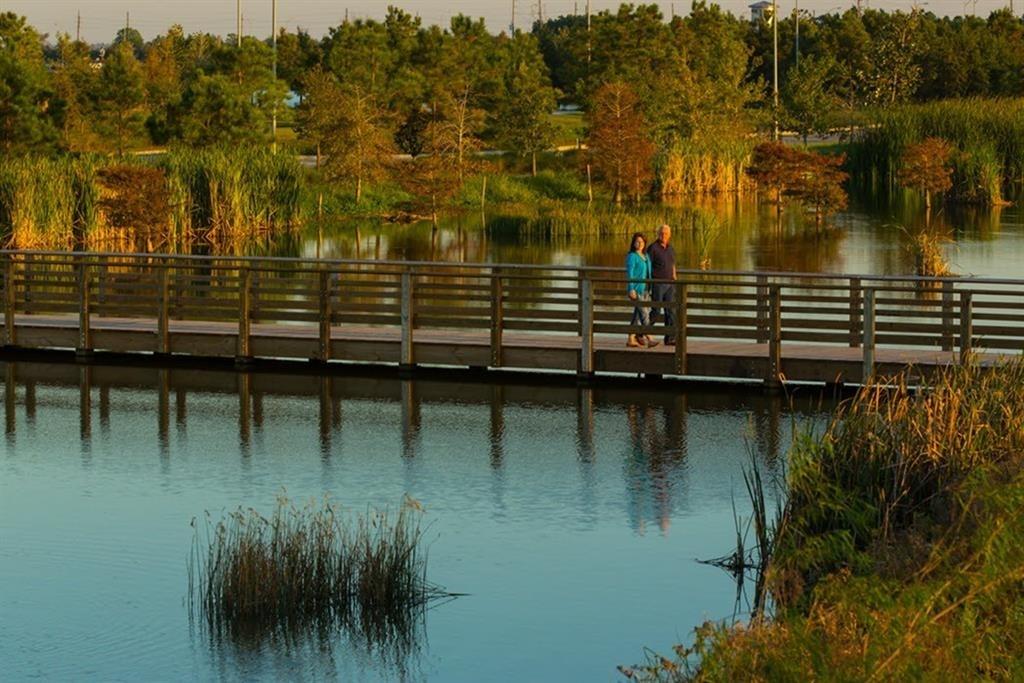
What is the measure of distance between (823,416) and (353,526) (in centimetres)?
631

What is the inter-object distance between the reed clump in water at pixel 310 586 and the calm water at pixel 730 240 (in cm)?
2439

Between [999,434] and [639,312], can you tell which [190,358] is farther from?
[999,434]

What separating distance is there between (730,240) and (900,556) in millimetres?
34137

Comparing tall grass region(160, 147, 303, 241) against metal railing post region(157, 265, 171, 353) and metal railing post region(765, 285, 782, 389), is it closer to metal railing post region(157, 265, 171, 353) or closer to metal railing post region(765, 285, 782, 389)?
metal railing post region(157, 265, 171, 353)

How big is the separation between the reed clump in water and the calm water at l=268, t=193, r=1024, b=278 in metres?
24.4

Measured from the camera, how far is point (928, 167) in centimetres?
5556

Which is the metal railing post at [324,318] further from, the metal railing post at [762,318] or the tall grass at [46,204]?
the tall grass at [46,204]

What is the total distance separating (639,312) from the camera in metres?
21.4

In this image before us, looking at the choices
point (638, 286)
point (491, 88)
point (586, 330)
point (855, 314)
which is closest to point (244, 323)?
point (586, 330)

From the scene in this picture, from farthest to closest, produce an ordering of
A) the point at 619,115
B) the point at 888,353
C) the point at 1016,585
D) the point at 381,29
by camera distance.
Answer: the point at 381,29 → the point at 619,115 → the point at 888,353 → the point at 1016,585

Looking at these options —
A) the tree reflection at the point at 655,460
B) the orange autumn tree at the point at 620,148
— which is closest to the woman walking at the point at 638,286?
the tree reflection at the point at 655,460

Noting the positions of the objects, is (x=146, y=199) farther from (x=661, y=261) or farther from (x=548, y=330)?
(x=548, y=330)

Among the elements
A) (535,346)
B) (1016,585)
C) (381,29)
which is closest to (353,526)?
(1016,585)

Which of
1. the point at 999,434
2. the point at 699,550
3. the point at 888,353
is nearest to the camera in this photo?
the point at 999,434
